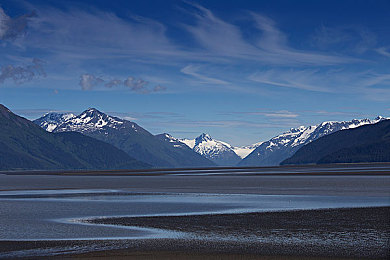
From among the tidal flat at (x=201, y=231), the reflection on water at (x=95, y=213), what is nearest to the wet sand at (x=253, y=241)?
the tidal flat at (x=201, y=231)

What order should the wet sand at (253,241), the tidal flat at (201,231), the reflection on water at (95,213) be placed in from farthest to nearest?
the reflection on water at (95,213)
the tidal flat at (201,231)
the wet sand at (253,241)

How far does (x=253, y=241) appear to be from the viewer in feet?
101

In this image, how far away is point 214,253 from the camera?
2756 cm

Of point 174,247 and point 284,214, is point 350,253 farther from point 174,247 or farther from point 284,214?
point 284,214

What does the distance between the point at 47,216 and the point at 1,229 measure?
8704 mm

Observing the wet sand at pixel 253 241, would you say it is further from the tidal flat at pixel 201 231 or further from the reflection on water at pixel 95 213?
the reflection on water at pixel 95 213

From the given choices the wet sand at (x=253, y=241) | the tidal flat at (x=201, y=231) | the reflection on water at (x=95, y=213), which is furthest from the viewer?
the reflection on water at (x=95, y=213)

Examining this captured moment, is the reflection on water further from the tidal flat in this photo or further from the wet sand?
the wet sand

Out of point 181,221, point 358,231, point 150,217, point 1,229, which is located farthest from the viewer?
point 150,217

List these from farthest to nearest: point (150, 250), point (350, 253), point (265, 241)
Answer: point (265, 241), point (150, 250), point (350, 253)

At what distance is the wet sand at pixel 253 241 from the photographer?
27.2 metres

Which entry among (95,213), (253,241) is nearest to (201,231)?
(253,241)

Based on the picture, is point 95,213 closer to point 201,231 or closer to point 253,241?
point 201,231

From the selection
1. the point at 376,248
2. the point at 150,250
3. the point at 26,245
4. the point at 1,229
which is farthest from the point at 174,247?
the point at 1,229
